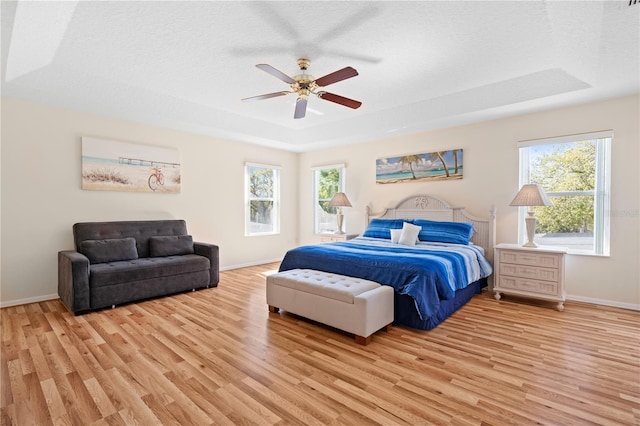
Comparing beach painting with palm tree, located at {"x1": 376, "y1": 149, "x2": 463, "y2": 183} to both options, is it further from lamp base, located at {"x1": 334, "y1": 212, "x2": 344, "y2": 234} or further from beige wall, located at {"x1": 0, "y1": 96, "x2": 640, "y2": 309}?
lamp base, located at {"x1": 334, "y1": 212, "x2": 344, "y2": 234}

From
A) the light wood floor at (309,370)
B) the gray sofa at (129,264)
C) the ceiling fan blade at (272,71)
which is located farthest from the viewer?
the gray sofa at (129,264)

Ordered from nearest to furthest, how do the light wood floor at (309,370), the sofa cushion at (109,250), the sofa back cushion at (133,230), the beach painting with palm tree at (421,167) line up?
the light wood floor at (309,370) < the sofa cushion at (109,250) < the sofa back cushion at (133,230) < the beach painting with palm tree at (421,167)

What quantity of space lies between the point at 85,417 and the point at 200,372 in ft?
2.20

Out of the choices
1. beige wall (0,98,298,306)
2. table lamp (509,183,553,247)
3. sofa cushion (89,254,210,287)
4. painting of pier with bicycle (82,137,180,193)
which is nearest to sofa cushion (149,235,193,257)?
sofa cushion (89,254,210,287)

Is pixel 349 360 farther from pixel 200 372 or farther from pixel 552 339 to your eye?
pixel 552 339

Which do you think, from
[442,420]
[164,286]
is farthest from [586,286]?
[164,286]

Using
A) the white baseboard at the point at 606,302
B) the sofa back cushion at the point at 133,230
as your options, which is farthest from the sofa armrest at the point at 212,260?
the white baseboard at the point at 606,302

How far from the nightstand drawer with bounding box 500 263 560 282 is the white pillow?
1.11m

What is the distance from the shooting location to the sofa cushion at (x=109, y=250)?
3.90 meters

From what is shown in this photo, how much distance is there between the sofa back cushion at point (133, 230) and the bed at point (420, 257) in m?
2.00

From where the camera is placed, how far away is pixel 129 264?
12.9ft

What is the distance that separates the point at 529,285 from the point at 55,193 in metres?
6.01

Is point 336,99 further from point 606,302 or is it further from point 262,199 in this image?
point 606,302

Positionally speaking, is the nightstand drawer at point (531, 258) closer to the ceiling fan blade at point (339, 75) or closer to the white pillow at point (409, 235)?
the white pillow at point (409, 235)
